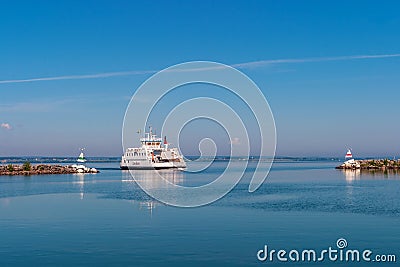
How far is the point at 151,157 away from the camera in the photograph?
4063 inches

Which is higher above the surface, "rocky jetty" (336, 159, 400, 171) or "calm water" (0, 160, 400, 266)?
"rocky jetty" (336, 159, 400, 171)

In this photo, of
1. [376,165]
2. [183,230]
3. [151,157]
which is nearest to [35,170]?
[151,157]

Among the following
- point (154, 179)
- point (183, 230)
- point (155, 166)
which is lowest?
point (183, 230)

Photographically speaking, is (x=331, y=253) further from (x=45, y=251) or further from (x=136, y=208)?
(x=136, y=208)

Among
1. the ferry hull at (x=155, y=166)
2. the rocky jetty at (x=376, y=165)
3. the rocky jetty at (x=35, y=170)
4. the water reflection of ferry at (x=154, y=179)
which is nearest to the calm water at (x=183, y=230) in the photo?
the water reflection of ferry at (x=154, y=179)

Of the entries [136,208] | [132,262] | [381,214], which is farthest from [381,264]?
[136,208]

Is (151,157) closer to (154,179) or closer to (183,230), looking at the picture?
(154,179)

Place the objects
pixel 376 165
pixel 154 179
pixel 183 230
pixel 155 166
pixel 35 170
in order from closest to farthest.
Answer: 1. pixel 183 230
2. pixel 154 179
3. pixel 35 170
4. pixel 155 166
5. pixel 376 165

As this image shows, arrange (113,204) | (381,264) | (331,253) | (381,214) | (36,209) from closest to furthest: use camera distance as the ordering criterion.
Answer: (381,264) → (331,253) → (381,214) → (36,209) → (113,204)

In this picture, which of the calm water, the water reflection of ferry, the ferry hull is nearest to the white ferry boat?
the ferry hull

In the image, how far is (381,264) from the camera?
715 inches

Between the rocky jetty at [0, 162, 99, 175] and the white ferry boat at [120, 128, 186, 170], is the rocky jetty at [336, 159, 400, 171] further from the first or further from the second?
the rocky jetty at [0, 162, 99, 175]

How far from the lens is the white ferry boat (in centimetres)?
10325

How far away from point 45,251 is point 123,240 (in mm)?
3570
